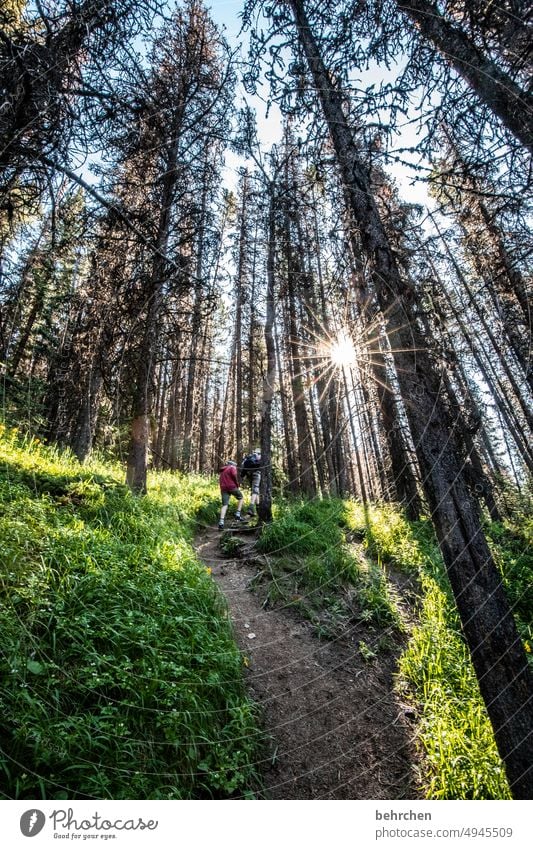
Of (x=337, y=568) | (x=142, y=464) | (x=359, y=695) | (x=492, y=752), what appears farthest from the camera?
(x=142, y=464)

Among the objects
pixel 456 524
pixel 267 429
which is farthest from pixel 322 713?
pixel 267 429

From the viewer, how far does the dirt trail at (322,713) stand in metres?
2.71

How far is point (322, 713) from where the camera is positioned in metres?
3.37

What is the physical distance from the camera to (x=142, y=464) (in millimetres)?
7199

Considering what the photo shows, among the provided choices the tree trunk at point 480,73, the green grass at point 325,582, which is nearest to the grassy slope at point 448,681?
the green grass at point 325,582

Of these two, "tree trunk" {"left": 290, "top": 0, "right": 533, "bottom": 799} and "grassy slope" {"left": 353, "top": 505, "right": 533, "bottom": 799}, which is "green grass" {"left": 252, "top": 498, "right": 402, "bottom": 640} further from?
"tree trunk" {"left": 290, "top": 0, "right": 533, "bottom": 799}

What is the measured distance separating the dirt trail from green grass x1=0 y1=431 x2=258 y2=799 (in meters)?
0.41

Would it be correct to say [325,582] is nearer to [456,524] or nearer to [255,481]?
[456,524]

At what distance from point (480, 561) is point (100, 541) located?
3697 millimetres

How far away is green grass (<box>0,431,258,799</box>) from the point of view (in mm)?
1908

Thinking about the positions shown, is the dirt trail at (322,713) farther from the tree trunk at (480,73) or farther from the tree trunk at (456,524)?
the tree trunk at (480,73)

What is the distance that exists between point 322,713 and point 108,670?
2.27 meters
